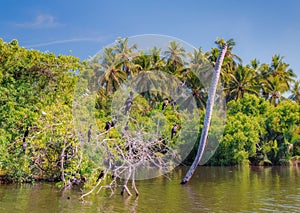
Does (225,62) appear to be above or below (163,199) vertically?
above

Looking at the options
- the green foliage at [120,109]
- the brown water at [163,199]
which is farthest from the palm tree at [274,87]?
the brown water at [163,199]

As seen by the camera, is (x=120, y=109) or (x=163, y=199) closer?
(x=163, y=199)

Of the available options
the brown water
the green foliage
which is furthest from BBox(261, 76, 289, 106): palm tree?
the brown water

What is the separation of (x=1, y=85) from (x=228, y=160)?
70.9 ft

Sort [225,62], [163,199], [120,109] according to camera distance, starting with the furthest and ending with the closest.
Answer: [225,62]
[120,109]
[163,199]

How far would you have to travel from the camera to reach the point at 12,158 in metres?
16.4

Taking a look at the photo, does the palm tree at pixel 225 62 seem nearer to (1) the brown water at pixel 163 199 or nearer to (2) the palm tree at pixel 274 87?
(2) the palm tree at pixel 274 87

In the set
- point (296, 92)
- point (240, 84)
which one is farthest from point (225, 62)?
point (296, 92)

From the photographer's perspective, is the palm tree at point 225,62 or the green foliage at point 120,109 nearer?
the green foliage at point 120,109

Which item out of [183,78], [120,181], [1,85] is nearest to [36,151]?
[1,85]

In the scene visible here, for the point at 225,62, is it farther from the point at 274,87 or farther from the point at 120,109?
the point at 120,109

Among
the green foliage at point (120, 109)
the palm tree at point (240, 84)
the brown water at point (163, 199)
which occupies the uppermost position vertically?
the palm tree at point (240, 84)

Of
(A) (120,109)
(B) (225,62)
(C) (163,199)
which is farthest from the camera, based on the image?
(B) (225,62)

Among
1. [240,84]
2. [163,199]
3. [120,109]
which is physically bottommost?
[163,199]
